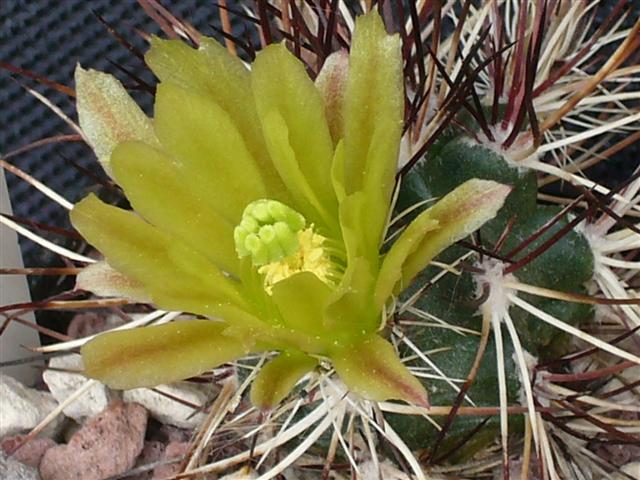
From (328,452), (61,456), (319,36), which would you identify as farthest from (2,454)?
(319,36)

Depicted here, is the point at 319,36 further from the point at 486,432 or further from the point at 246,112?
the point at 486,432

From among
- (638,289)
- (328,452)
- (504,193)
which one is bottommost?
(638,289)

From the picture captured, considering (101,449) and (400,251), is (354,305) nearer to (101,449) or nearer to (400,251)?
(400,251)

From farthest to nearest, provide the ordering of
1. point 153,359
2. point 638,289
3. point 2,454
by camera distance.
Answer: point 2,454 → point 638,289 → point 153,359

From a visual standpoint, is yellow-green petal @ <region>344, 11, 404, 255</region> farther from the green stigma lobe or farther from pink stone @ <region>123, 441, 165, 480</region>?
pink stone @ <region>123, 441, 165, 480</region>

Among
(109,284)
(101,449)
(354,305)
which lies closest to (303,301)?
(354,305)

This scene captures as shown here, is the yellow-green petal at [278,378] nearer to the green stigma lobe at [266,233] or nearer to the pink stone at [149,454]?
the green stigma lobe at [266,233]
